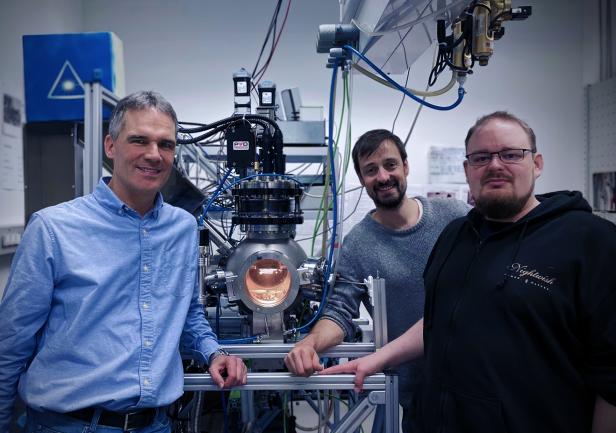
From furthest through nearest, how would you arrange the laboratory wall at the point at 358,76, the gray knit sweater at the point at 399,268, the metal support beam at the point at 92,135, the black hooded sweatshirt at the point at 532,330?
the laboratory wall at the point at 358,76, the gray knit sweater at the point at 399,268, the metal support beam at the point at 92,135, the black hooded sweatshirt at the point at 532,330

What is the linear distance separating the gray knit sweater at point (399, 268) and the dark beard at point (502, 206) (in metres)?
0.46

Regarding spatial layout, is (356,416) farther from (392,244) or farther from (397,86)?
(397,86)

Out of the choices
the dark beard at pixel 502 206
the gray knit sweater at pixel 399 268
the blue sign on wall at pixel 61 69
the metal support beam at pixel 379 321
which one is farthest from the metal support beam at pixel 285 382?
the blue sign on wall at pixel 61 69

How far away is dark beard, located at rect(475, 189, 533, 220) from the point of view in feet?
3.04

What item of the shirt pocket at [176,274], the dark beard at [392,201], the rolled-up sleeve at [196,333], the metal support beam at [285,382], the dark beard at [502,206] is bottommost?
the metal support beam at [285,382]

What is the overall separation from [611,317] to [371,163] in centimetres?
85

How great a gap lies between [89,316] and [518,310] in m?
0.88

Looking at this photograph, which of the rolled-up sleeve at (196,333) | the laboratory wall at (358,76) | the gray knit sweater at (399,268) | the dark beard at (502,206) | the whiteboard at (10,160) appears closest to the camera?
the dark beard at (502,206)

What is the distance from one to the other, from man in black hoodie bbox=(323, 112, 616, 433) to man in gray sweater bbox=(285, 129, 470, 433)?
358 millimetres

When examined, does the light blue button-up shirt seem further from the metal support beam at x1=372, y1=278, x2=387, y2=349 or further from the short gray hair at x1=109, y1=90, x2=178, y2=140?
the metal support beam at x1=372, y1=278, x2=387, y2=349

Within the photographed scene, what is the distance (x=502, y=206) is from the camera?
3.06ft

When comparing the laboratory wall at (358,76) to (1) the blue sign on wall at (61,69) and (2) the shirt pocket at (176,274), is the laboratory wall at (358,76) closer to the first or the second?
(1) the blue sign on wall at (61,69)

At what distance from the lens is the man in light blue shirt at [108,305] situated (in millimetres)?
841

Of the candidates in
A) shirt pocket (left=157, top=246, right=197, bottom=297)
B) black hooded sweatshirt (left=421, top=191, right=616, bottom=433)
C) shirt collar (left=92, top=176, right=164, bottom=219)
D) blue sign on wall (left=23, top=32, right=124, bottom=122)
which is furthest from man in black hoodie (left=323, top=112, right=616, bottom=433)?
blue sign on wall (left=23, top=32, right=124, bottom=122)
